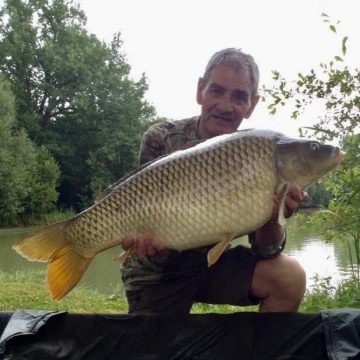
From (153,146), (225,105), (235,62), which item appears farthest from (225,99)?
(153,146)

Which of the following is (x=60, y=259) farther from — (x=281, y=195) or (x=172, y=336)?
(x=281, y=195)

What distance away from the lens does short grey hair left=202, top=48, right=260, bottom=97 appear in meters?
1.80

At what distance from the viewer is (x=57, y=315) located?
165 centimetres

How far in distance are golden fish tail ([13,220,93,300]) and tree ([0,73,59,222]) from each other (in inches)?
526

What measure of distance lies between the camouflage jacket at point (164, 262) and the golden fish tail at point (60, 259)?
1.07 ft

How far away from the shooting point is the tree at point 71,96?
1875 cm

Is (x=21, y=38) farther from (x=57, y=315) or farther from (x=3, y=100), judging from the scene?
(x=57, y=315)

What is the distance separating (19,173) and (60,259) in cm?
1416

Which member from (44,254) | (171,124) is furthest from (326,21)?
(44,254)

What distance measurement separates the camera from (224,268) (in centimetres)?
173

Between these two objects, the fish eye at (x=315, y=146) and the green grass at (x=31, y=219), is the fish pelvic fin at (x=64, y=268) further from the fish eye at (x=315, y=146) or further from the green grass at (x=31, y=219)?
the green grass at (x=31, y=219)

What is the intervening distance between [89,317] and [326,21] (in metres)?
1.58

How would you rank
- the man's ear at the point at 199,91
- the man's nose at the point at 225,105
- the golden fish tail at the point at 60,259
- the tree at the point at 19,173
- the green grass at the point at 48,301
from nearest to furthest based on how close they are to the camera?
the golden fish tail at the point at 60,259
the man's nose at the point at 225,105
the man's ear at the point at 199,91
the green grass at the point at 48,301
the tree at the point at 19,173

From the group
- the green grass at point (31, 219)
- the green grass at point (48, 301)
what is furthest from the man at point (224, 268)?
the green grass at point (31, 219)
